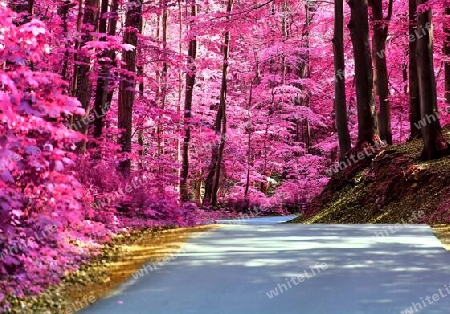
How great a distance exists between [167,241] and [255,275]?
8.10 feet

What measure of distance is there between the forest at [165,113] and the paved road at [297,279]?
3.53ft

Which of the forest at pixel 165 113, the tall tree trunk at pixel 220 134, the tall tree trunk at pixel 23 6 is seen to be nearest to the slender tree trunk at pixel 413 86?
the forest at pixel 165 113

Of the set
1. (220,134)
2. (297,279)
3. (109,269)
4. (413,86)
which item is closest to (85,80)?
(109,269)

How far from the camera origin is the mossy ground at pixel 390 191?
11.5 metres

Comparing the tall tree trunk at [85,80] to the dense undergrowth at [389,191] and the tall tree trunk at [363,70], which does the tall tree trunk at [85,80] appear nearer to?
the dense undergrowth at [389,191]

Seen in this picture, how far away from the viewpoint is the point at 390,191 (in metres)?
13.2

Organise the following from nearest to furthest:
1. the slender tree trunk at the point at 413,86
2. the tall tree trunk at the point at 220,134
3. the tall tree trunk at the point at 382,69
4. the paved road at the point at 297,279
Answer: the paved road at the point at 297,279
the slender tree trunk at the point at 413,86
the tall tree trunk at the point at 382,69
the tall tree trunk at the point at 220,134

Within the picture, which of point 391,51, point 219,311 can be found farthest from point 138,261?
point 391,51

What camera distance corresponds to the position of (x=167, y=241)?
792cm

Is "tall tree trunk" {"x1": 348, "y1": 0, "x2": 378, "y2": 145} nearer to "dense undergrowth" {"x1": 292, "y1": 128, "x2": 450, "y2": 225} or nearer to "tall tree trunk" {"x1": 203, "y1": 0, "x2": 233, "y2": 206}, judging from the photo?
"dense undergrowth" {"x1": 292, "y1": 128, "x2": 450, "y2": 225}

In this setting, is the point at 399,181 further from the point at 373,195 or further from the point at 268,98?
the point at 268,98

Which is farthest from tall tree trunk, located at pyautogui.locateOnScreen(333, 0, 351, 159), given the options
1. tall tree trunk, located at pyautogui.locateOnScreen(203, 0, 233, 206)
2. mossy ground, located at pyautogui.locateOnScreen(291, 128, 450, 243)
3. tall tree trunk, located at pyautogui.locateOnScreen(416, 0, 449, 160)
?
tall tree trunk, located at pyautogui.locateOnScreen(203, 0, 233, 206)

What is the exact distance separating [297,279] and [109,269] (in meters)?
2.05

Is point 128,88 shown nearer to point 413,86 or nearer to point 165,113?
point 165,113
